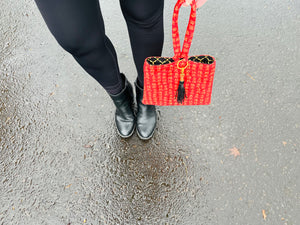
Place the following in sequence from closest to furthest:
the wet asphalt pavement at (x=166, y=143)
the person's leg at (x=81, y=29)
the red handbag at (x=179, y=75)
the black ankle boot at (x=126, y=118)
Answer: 1. the person's leg at (x=81, y=29)
2. the red handbag at (x=179, y=75)
3. the wet asphalt pavement at (x=166, y=143)
4. the black ankle boot at (x=126, y=118)

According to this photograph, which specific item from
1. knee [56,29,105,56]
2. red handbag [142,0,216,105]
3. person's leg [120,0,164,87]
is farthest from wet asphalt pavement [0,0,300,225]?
knee [56,29,105,56]

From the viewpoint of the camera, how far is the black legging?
75 centimetres

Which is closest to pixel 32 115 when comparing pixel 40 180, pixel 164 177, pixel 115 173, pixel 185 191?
pixel 40 180

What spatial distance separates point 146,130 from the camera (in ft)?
4.60

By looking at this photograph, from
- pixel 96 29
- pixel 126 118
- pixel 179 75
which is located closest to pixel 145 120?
pixel 126 118

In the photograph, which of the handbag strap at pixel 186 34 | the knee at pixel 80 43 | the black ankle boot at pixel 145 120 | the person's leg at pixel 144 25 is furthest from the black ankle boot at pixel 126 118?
the handbag strap at pixel 186 34

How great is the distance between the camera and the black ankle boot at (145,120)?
4.60ft

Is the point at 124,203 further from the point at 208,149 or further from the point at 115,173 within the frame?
the point at 208,149

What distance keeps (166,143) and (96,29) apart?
32.6 inches

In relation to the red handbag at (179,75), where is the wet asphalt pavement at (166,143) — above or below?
below

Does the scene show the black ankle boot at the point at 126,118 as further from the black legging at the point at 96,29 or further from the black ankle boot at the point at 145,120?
the black legging at the point at 96,29

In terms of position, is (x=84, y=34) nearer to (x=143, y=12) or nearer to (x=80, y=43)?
(x=80, y=43)

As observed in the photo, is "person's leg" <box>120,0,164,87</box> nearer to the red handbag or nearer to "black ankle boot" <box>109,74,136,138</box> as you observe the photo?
the red handbag

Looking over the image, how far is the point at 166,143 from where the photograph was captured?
1.42m
